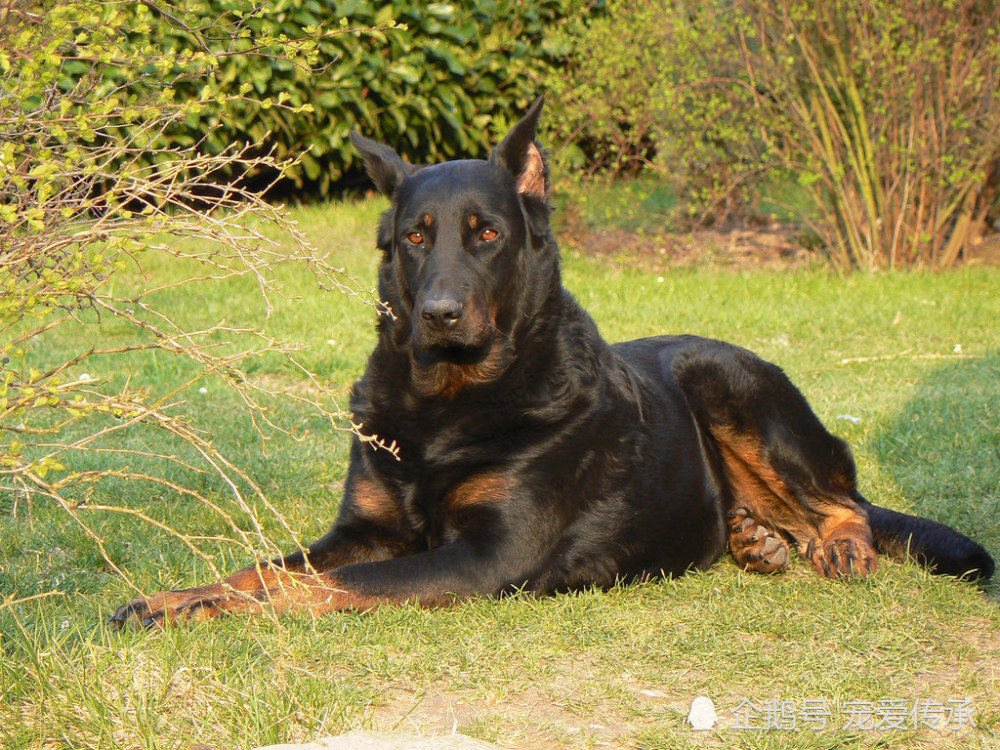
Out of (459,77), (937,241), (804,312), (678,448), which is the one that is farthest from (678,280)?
(678,448)

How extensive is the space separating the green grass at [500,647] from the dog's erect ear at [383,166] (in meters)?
1.47

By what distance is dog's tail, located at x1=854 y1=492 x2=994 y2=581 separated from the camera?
407cm

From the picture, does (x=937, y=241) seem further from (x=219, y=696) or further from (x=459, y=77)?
(x=219, y=696)

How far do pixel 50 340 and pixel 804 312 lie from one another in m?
5.62

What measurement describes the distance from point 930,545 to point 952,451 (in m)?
1.73

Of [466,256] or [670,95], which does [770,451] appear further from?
[670,95]

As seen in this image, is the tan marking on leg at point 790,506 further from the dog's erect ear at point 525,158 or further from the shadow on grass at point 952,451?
the dog's erect ear at point 525,158

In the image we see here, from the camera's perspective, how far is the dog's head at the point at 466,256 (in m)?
3.86

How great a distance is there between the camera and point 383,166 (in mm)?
4285

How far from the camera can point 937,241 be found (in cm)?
1020

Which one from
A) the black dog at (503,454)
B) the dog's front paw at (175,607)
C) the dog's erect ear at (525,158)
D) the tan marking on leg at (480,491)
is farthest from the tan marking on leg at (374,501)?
the dog's erect ear at (525,158)

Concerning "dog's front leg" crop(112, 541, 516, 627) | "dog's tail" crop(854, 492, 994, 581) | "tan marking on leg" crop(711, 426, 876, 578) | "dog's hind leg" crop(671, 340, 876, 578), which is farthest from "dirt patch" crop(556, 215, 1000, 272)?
"dog's front leg" crop(112, 541, 516, 627)

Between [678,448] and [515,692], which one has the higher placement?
[678,448]

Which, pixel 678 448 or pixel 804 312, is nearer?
pixel 678 448
